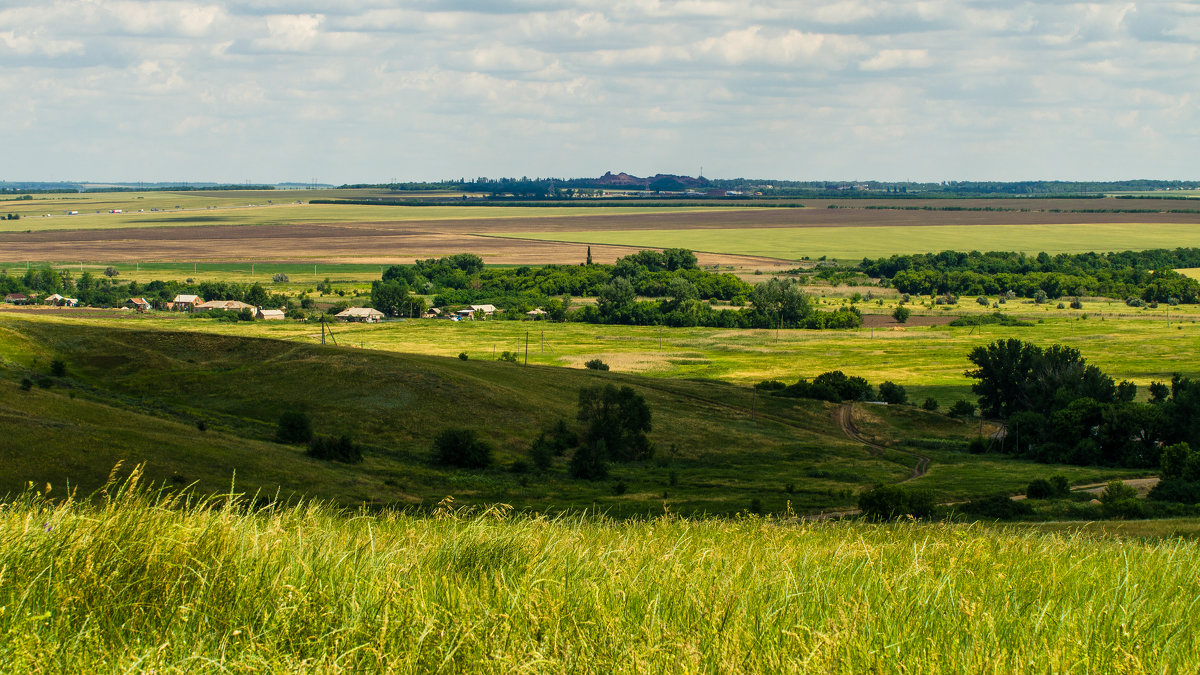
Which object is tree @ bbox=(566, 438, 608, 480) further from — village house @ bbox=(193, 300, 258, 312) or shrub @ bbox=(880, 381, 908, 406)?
village house @ bbox=(193, 300, 258, 312)

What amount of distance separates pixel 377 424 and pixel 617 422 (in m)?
18.1

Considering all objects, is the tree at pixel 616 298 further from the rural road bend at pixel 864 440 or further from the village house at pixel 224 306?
the rural road bend at pixel 864 440

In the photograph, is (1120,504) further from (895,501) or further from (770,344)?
(770,344)

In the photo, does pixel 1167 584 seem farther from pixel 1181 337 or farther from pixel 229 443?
pixel 1181 337

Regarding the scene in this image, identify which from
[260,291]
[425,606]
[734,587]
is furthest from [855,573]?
[260,291]

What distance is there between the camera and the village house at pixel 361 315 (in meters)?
155

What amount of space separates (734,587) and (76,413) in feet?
188

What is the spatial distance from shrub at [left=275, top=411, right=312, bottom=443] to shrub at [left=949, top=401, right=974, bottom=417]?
2396 inches

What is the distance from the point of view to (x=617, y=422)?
77.8 m

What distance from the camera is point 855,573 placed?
761 cm

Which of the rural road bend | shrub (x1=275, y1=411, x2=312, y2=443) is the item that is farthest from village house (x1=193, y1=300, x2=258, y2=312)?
the rural road bend

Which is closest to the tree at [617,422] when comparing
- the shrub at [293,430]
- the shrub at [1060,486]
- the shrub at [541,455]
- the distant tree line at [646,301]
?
the shrub at [541,455]

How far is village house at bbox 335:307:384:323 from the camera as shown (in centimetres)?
15512

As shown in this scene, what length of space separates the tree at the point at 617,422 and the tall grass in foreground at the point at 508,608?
67.9 m
